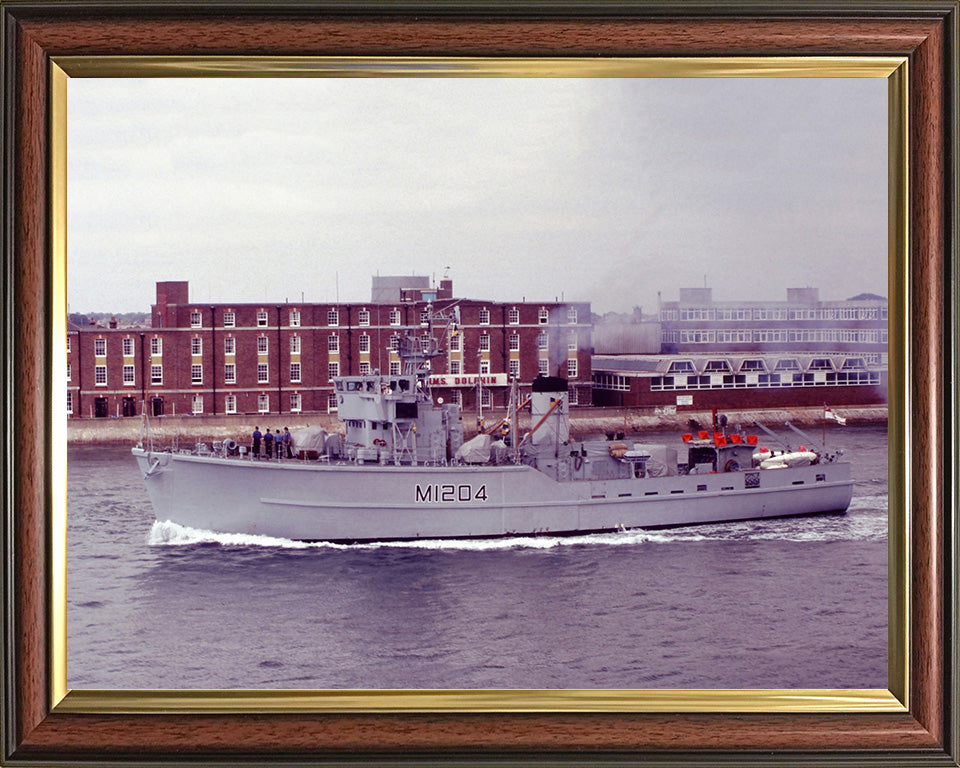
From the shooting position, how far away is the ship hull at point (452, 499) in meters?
4.57

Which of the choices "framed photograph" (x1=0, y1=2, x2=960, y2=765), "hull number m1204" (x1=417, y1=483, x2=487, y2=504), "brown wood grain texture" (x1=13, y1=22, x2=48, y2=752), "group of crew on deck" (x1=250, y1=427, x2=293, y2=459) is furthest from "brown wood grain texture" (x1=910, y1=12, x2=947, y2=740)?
"brown wood grain texture" (x1=13, y1=22, x2=48, y2=752)

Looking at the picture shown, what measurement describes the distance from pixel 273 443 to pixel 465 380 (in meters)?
1.10

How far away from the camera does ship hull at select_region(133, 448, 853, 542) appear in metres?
4.57

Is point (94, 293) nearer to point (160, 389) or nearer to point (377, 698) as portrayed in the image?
point (160, 389)

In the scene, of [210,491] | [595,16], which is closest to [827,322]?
[595,16]

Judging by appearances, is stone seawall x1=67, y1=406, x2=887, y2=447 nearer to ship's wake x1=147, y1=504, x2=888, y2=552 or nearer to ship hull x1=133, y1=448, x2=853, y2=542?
ship hull x1=133, y1=448, x2=853, y2=542

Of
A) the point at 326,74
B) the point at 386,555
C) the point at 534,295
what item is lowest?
the point at 386,555

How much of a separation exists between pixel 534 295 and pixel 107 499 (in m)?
2.07

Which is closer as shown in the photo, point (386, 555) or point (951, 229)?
point (951, 229)

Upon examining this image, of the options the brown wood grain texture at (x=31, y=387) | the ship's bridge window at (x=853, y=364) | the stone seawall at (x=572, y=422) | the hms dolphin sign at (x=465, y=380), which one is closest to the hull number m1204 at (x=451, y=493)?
the stone seawall at (x=572, y=422)

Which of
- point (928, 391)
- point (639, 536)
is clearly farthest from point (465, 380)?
point (928, 391)

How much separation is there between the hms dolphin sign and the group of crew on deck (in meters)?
0.83

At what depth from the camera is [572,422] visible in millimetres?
5199

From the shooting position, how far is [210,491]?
16.0 ft
